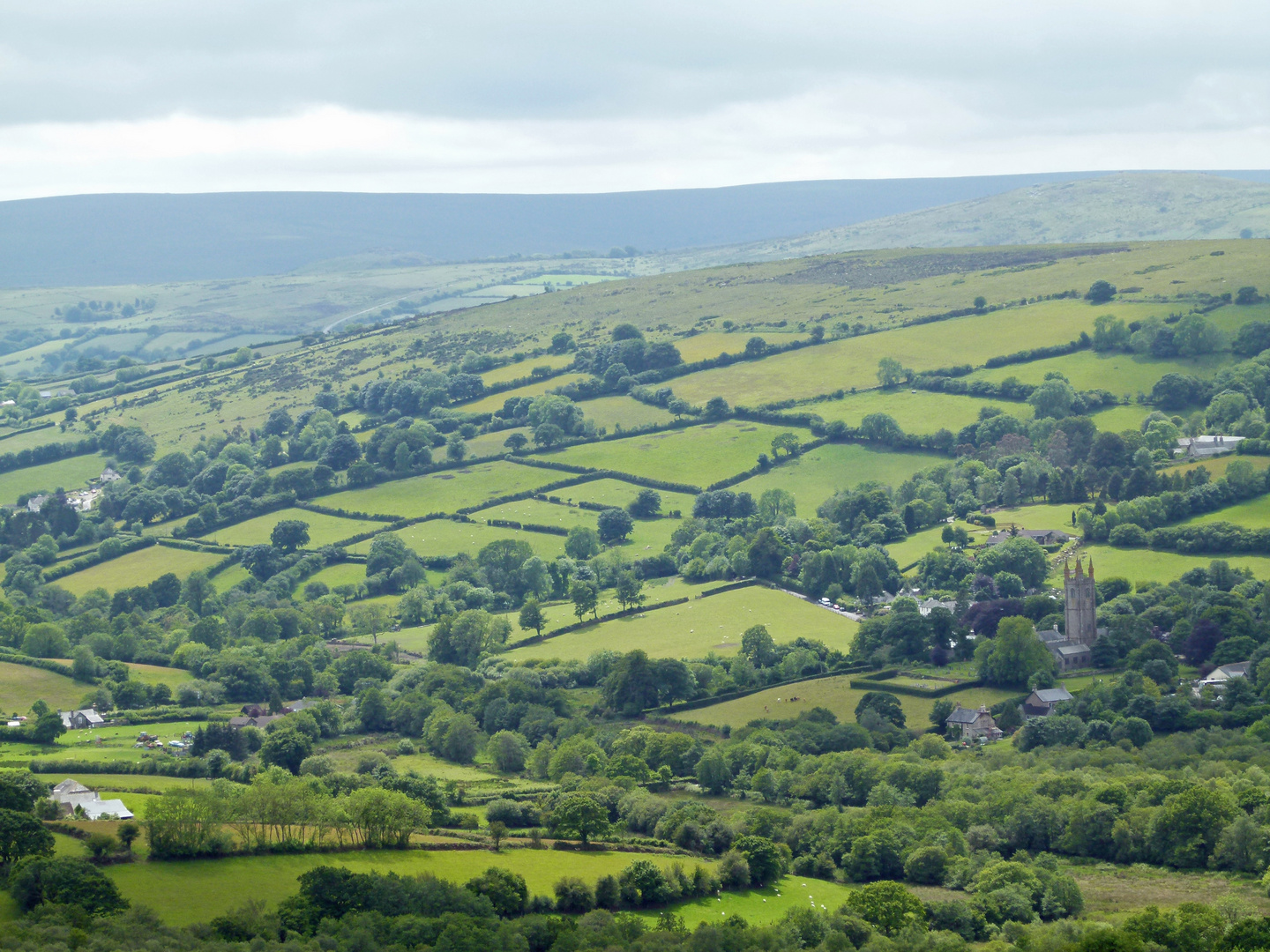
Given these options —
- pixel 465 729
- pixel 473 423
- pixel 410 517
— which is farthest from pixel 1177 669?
pixel 473 423

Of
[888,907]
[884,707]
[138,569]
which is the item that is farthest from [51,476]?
[888,907]

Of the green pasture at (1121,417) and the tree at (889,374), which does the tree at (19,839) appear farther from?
the tree at (889,374)

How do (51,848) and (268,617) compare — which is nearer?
(51,848)

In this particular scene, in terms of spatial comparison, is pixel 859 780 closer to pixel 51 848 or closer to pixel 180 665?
pixel 51 848

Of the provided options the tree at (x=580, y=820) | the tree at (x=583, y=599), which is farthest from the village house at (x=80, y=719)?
the tree at (x=580, y=820)

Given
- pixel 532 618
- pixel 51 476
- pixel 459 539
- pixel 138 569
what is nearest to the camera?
pixel 532 618

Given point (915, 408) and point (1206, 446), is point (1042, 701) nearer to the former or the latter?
point (1206, 446)
